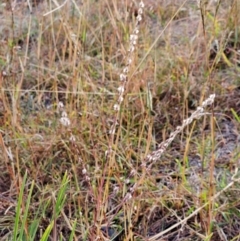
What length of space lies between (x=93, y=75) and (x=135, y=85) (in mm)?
295

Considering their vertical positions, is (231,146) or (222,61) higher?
(222,61)

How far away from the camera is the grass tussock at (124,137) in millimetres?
1114

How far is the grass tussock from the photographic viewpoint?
3.66 ft

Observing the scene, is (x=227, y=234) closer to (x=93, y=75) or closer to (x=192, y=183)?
(x=192, y=183)

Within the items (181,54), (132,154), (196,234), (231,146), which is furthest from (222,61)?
(196,234)

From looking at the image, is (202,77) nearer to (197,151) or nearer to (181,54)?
(181,54)

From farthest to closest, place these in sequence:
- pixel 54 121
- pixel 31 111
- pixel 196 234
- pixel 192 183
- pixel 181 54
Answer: pixel 181 54
pixel 31 111
pixel 54 121
pixel 192 183
pixel 196 234

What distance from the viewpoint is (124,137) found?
1.44 meters

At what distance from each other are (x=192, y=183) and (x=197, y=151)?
0.46 feet

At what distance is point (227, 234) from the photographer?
3.85 ft

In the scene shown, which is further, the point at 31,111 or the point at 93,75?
the point at 93,75

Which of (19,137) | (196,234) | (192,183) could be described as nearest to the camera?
(196,234)

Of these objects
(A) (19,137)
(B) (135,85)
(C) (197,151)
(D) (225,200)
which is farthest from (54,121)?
(D) (225,200)

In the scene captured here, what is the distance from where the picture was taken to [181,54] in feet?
5.74
